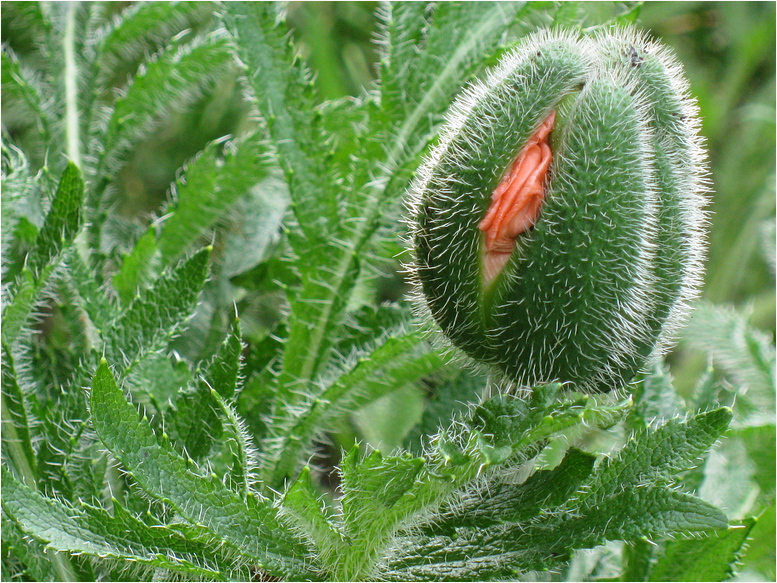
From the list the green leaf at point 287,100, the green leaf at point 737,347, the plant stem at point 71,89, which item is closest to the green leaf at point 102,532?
the green leaf at point 287,100

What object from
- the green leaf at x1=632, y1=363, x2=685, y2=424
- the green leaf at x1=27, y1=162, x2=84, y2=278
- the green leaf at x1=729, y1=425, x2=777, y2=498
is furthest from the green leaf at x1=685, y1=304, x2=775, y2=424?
the green leaf at x1=27, y1=162, x2=84, y2=278

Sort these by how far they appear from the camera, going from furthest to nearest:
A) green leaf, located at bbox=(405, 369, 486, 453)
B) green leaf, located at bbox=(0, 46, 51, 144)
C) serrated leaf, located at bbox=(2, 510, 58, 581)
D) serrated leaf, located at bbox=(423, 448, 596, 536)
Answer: green leaf, located at bbox=(0, 46, 51, 144) → green leaf, located at bbox=(405, 369, 486, 453) → serrated leaf, located at bbox=(2, 510, 58, 581) → serrated leaf, located at bbox=(423, 448, 596, 536)

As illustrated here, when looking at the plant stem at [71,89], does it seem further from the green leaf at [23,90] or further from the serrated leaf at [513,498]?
the serrated leaf at [513,498]

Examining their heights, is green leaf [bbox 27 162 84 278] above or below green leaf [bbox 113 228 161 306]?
above

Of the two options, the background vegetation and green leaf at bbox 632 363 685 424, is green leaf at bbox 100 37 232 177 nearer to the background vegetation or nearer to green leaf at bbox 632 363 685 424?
the background vegetation

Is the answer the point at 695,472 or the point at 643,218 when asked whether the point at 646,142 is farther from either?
the point at 695,472

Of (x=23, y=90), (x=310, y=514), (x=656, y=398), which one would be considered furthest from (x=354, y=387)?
(x=23, y=90)

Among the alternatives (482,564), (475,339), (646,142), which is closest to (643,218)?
(646,142)
